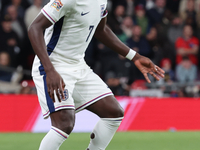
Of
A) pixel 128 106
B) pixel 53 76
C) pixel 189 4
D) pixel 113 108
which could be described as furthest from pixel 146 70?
pixel 189 4

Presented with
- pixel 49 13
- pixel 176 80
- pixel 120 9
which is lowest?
pixel 176 80

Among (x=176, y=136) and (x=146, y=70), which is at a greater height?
(x=146, y=70)

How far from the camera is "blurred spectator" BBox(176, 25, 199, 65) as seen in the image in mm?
10852

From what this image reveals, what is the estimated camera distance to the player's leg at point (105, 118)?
4.01 metres

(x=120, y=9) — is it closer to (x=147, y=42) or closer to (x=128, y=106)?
(x=147, y=42)

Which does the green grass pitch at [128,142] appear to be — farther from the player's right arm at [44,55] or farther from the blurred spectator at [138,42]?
the blurred spectator at [138,42]

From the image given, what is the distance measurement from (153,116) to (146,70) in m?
4.81

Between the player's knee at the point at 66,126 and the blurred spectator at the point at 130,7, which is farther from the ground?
the player's knee at the point at 66,126

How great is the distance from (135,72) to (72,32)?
6.73 metres

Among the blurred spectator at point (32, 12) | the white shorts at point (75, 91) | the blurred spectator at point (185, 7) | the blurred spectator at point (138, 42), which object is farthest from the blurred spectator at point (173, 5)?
the white shorts at point (75, 91)

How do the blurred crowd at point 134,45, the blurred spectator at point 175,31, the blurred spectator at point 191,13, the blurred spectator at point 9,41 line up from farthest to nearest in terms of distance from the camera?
the blurred spectator at point 191,13
the blurred spectator at point 175,31
the blurred crowd at point 134,45
the blurred spectator at point 9,41

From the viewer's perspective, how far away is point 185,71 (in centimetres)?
1070

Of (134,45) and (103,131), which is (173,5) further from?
(103,131)

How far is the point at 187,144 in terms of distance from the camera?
6551 mm
